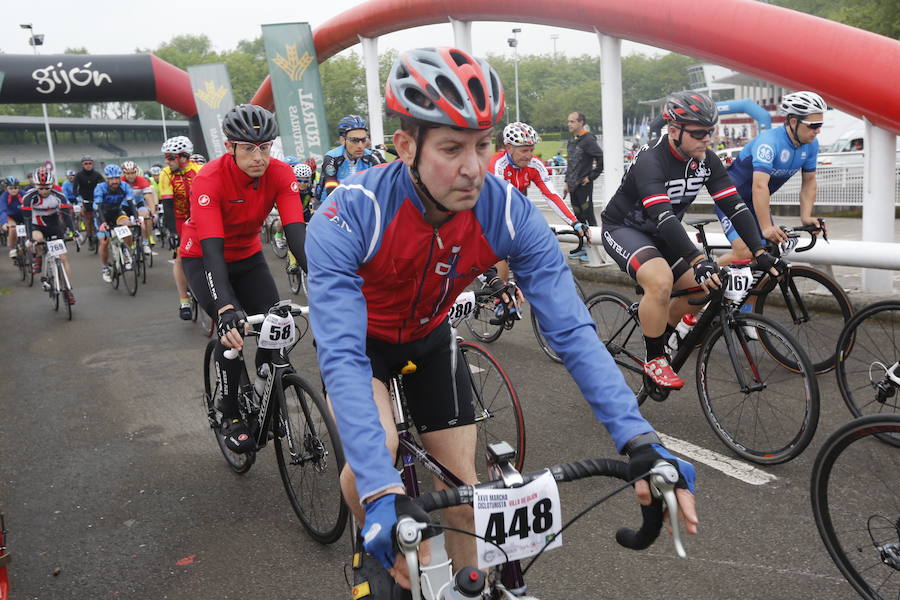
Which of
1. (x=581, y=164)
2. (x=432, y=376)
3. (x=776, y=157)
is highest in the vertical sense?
(x=581, y=164)

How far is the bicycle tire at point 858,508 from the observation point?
297 centimetres

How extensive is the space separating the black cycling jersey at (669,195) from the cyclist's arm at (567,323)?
8.92 feet

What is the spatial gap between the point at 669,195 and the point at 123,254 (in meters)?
10.7

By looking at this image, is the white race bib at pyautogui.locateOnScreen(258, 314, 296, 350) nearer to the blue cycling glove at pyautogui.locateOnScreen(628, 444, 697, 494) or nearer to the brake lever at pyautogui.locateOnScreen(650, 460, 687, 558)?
the blue cycling glove at pyautogui.locateOnScreen(628, 444, 697, 494)

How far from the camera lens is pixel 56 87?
61.7ft

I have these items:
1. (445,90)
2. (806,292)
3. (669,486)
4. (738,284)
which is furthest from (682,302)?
(669,486)

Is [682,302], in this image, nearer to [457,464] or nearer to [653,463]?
[457,464]

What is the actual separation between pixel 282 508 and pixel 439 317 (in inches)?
86.8

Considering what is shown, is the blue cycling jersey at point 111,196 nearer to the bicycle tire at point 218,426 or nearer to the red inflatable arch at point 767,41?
the red inflatable arch at point 767,41

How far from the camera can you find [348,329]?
7.02 feet

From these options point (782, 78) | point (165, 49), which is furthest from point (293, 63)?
point (165, 49)

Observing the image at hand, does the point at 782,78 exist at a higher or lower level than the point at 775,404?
higher

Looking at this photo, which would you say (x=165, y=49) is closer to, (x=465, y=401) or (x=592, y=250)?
(x=592, y=250)

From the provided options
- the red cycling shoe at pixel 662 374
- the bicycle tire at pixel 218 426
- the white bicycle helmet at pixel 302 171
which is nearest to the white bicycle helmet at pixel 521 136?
the red cycling shoe at pixel 662 374
